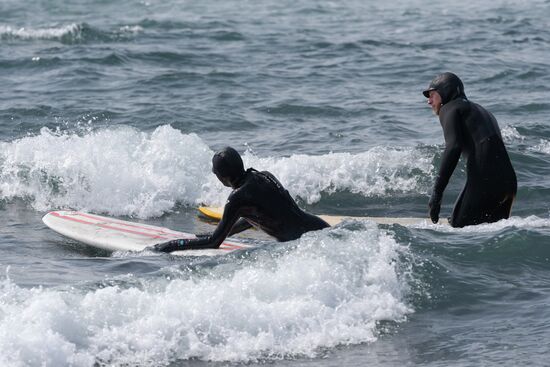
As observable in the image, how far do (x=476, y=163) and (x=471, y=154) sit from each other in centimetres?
9

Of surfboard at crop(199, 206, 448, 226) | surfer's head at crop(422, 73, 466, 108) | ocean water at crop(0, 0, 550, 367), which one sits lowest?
surfboard at crop(199, 206, 448, 226)

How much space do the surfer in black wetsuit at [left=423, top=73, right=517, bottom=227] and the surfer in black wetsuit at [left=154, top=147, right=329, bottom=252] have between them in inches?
44.5

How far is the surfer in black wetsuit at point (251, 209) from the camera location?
7593 millimetres

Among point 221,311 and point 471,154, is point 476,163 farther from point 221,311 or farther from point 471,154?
point 221,311

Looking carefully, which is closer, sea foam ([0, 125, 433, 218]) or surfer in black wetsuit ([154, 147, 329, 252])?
surfer in black wetsuit ([154, 147, 329, 252])

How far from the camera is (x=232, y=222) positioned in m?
7.83

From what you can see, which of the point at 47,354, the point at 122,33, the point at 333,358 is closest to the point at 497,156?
the point at 333,358

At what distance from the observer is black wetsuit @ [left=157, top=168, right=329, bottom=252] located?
25.3ft

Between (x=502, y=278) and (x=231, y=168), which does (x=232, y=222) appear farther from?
(x=502, y=278)

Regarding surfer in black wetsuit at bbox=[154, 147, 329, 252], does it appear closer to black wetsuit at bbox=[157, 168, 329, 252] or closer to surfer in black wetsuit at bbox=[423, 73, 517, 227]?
black wetsuit at bbox=[157, 168, 329, 252]

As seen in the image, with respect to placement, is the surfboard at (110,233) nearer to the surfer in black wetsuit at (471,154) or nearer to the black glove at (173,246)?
the black glove at (173,246)

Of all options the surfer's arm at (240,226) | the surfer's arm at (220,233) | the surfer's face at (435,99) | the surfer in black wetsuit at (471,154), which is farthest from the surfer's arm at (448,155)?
the surfer's arm at (220,233)

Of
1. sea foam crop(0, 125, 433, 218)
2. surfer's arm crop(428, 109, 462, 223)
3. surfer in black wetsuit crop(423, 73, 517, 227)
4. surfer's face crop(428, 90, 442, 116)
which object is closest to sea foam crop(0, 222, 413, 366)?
surfer's arm crop(428, 109, 462, 223)

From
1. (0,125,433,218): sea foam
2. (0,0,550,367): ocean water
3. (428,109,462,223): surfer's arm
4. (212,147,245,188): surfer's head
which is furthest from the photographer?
(0,125,433,218): sea foam
